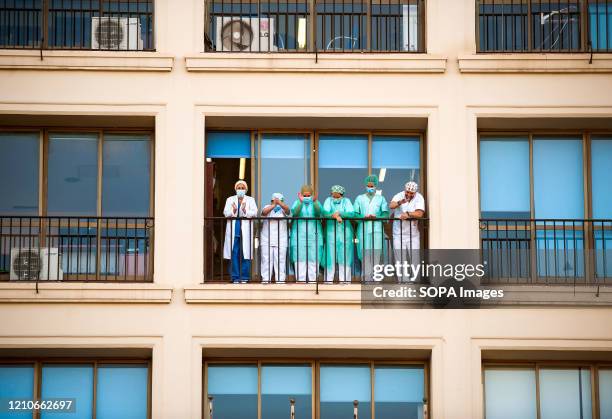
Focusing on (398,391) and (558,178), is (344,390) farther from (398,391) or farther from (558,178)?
(558,178)

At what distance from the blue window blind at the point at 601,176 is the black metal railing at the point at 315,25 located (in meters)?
3.52

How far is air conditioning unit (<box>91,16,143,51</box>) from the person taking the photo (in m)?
22.7

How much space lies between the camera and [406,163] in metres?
→ 23.3

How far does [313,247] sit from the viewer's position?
877 inches

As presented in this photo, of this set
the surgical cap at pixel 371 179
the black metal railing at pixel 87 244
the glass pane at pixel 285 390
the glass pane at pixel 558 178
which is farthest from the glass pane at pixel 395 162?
the black metal railing at pixel 87 244

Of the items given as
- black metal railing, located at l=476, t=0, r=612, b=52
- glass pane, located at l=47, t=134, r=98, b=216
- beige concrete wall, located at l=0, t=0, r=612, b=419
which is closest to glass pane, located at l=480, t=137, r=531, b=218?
beige concrete wall, located at l=0, t=0, r=612, b=419

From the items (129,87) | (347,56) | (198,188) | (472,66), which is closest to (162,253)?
(198,188)

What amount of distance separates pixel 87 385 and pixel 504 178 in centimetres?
783

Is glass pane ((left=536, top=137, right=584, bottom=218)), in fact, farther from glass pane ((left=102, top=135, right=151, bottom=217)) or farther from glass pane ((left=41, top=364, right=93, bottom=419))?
glass pane ((left=41, top=364, right=93, bottom=419))

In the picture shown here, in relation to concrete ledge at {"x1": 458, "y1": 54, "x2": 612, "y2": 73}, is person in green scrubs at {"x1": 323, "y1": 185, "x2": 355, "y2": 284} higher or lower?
lower

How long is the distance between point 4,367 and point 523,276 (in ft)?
28.6

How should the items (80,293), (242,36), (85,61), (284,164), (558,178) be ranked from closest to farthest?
(80,293), (85,61), (242,36), (558,178), (284,164)

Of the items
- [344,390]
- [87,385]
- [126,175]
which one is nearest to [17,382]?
[87,385]

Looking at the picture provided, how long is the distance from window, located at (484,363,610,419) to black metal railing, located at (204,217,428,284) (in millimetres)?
2503
